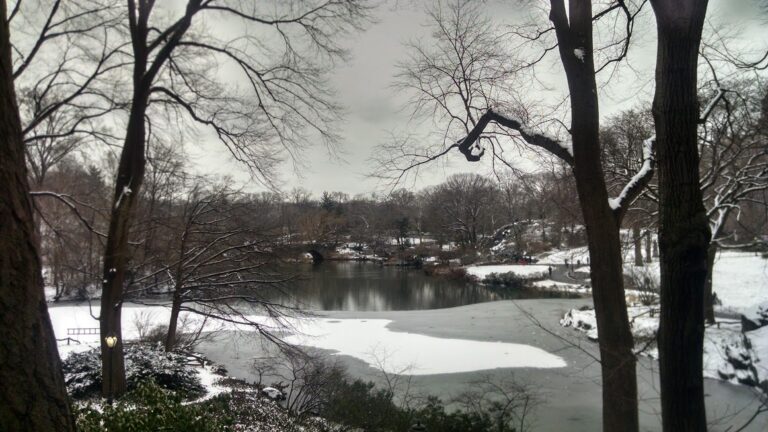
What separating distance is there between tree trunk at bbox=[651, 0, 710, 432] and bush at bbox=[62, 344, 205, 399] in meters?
8.83

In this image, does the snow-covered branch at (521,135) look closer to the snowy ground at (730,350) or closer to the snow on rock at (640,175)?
the snow on rock at (640,175)

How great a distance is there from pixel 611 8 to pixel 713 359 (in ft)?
42.5

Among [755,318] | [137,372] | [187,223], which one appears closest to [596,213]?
[137,372]

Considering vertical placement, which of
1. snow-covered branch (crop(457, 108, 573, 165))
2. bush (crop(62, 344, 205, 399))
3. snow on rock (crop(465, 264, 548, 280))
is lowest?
bush (crop(62, 344, 205, 399))

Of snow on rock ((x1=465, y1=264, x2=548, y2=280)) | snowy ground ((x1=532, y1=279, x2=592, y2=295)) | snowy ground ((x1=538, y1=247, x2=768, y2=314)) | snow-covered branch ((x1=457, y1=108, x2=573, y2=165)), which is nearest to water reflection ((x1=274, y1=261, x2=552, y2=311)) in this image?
snow on rock ((x1=465, y1=264, x2=548, y2=280))

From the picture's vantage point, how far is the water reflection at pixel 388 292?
28875 millimetres

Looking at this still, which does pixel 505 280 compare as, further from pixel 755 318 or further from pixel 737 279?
pixel 755 318

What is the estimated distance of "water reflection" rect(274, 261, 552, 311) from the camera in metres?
28.9

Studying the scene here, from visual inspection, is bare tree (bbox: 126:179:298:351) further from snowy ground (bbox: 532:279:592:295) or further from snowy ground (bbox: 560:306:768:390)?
snowy ground (bbox: 532:279:592:295)

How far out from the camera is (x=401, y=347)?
17328mm

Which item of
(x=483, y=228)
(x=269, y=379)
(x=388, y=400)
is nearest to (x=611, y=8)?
(x=388, y=400)

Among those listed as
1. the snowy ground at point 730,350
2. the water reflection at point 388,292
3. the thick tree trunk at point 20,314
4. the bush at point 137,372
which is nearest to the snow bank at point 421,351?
the water reflection at point 388,292

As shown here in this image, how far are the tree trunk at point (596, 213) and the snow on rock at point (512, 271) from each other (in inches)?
1413

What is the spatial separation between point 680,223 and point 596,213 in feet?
4.38
